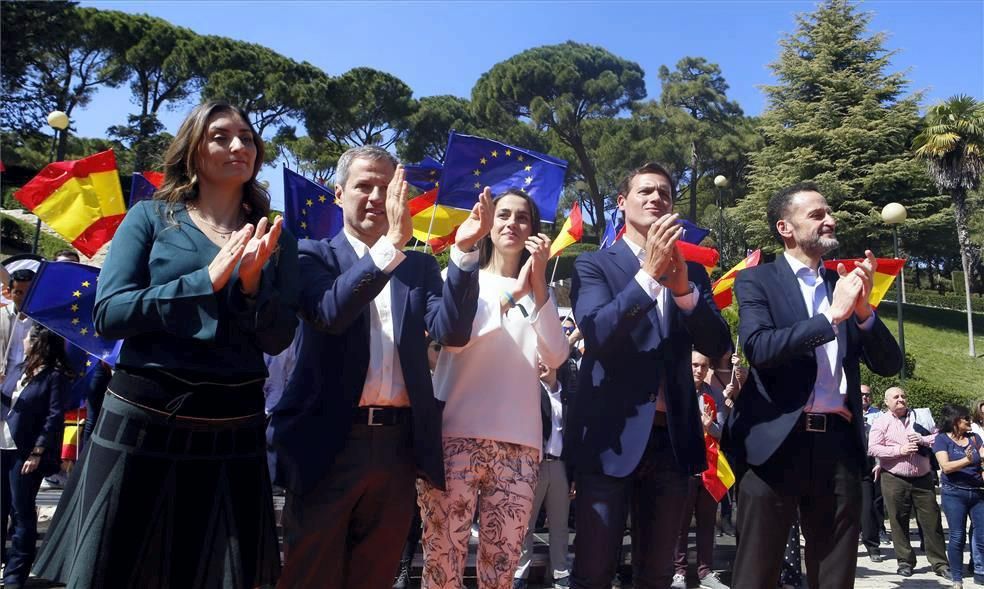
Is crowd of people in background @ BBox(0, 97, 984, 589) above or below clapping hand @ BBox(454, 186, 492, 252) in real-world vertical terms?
below

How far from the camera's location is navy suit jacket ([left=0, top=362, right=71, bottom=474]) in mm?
5242

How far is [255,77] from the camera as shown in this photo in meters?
42.1

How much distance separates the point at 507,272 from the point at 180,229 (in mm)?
1615

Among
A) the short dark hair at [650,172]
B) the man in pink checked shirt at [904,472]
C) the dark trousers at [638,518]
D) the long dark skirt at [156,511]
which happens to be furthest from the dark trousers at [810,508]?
the man in pink checked shirt at [904,472]

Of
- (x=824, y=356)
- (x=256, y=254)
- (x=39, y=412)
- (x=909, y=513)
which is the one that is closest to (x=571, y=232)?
(x=824, y=356)

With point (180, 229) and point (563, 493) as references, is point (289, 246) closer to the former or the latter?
point (180, 229)

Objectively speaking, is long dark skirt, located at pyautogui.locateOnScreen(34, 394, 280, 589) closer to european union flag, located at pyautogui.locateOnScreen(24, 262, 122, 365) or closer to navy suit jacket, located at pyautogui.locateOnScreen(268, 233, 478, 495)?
navy suit jacket, located at pyautogui.locateOnScreen(268, 233, 478, 495)

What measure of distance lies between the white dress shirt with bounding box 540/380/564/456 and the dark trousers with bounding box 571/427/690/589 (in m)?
2.84

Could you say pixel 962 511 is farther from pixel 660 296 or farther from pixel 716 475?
pixel 660 296

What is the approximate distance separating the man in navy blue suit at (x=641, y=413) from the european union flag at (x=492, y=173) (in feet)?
2.97

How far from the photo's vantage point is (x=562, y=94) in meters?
45.3

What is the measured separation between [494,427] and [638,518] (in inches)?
28.8

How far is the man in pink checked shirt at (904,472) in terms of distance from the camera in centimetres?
817

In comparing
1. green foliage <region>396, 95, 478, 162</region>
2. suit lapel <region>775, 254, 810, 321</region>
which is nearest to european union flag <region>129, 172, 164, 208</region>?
suit lapel <region>775, 254, 810, 321</region>
